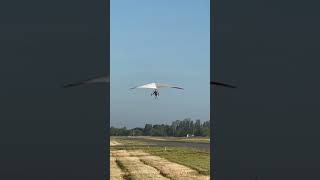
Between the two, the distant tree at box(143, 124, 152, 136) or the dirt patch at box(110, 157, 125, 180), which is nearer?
the dirt patch at box(110, 157, 125, 180)

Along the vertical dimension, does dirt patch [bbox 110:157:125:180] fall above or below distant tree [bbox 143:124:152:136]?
below
